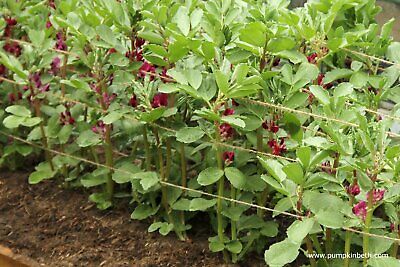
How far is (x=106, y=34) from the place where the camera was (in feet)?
6.08

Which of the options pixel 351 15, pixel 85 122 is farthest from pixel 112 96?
pixel 351 15

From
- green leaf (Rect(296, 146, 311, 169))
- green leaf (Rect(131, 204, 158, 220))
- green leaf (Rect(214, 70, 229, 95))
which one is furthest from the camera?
green leaf (Rect(131, 204, 158, 220))

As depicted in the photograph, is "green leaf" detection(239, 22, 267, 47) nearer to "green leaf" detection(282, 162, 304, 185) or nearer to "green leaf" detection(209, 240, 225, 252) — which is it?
"green leaf" detection(282, 162, 304, 185)

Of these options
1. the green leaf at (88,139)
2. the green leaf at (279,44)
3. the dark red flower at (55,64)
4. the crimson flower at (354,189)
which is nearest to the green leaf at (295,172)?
the crimson flower at (354,189)

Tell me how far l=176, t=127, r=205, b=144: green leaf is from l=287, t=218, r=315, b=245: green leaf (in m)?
0.36

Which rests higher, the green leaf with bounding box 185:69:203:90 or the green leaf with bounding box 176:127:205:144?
the green leaf with bounding box 185:69:203:90

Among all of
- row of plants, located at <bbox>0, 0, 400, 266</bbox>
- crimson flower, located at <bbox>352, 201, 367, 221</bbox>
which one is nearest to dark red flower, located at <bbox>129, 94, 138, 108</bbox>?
row of plants, located at <bbox>0, 0, 400, 266</bbox>

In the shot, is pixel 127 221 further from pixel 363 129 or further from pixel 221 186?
pixel 363 129

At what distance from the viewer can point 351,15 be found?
6.63ft

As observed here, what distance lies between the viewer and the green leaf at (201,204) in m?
1.83

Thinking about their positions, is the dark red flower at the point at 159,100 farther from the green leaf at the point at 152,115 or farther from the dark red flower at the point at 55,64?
the dark red flower at the point at 55,64

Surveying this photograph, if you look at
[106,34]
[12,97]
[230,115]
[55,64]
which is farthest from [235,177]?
[12,97]

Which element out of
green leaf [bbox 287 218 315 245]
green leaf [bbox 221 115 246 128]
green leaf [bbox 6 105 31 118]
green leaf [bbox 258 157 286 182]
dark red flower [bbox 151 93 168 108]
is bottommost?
green leaf [bbox 6 105 31 118]

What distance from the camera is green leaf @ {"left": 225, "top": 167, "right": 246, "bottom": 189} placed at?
1.73m
